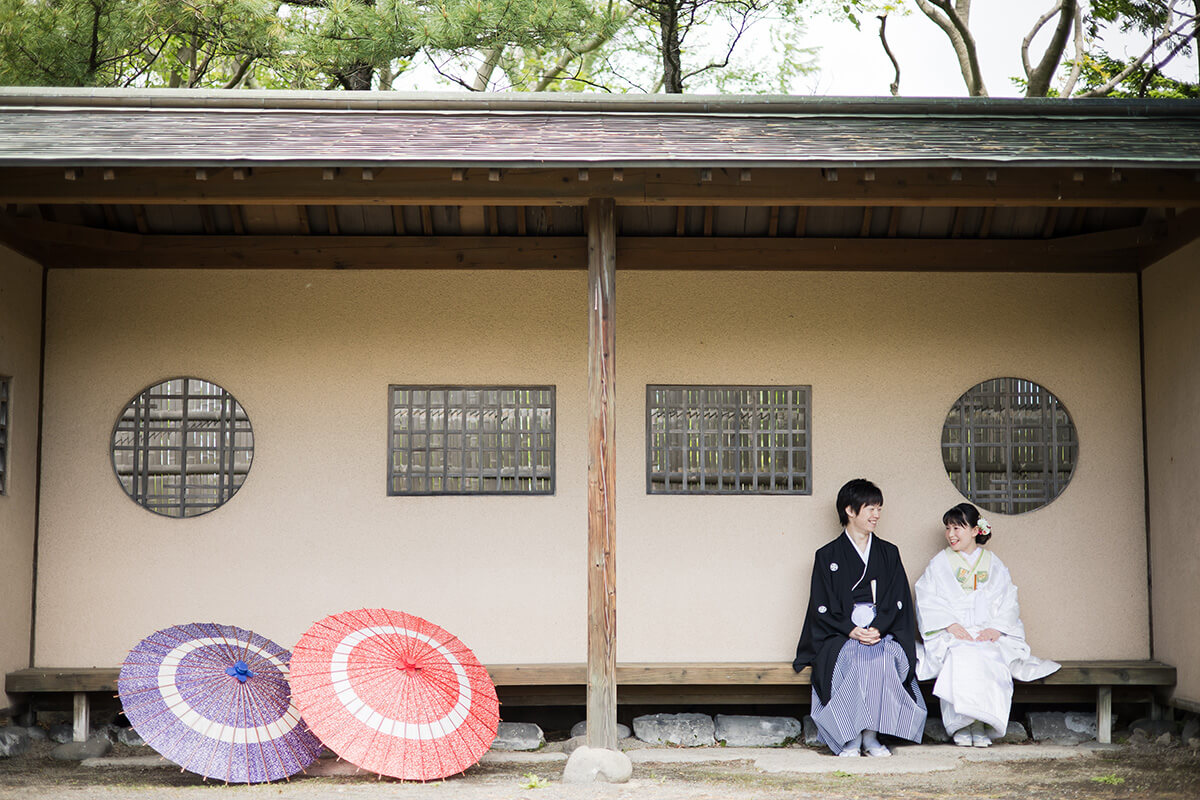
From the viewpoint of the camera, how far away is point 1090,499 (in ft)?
22.3

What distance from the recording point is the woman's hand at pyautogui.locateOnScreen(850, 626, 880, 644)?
618 cm

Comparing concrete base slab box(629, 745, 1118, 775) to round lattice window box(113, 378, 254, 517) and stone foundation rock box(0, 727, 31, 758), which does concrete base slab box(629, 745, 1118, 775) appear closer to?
round lattice window box(113, 378, 254, 517)

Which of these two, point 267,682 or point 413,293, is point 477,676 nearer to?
point 267,682

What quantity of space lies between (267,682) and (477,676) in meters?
0.98

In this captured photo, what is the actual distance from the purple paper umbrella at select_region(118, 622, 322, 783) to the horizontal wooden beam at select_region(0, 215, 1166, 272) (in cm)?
227

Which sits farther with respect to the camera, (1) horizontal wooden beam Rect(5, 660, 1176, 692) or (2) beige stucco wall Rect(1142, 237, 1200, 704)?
(1) horizontal wooden beam Rect(5, 660, 1176, 692)

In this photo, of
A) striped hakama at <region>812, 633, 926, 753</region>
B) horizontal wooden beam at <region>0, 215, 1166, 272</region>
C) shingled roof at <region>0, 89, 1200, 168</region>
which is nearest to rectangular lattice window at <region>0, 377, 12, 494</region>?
horizontal wooden beam at <region>0, 215, 1166, 272</region>

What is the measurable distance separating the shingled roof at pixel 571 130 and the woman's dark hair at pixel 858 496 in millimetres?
1905

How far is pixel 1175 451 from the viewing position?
21.0ft

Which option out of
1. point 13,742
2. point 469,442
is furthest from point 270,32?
point 13,742

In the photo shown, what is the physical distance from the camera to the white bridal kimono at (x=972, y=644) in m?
6.20

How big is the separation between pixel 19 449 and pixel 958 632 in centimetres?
523

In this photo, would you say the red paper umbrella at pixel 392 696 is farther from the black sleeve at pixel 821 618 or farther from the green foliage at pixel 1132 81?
the green foliage at pixel 1132 81

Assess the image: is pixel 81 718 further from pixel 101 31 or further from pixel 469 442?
pixel 101 31
